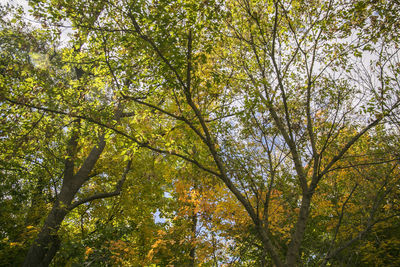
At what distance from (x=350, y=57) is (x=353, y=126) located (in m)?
1.73

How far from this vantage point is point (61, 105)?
6070mm

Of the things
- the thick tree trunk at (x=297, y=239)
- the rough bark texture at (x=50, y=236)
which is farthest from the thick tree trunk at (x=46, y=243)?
the thick tree trunk at (x=297, y=239)

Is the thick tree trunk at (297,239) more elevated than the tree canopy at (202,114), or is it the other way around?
the tree canopy at (202,114)

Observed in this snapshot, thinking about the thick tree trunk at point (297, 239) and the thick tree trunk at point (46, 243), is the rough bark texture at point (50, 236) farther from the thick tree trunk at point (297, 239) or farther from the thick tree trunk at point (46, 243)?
the thick tree trunk at point (297, 239)

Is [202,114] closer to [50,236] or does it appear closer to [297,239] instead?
[297,239]

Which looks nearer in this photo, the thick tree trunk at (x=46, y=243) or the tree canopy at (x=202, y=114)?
the tree canopy at (x=202, y=114)

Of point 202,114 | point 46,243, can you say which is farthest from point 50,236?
point 202,114

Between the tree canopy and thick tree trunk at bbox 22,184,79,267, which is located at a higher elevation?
the tree canopy

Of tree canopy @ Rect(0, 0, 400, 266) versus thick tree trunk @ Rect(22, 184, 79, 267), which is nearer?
tree canopy @ Rect(0, 0, 400, 266)

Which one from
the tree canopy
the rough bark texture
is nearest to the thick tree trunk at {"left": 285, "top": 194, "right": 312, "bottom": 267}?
the tree canopy

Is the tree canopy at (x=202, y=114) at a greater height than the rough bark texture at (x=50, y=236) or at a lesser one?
greater

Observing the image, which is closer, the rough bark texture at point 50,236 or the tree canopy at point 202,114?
the tree canopy at point 202,114

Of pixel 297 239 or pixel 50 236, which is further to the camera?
pixel 50 236

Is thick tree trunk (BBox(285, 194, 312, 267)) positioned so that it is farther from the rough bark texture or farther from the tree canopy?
the rough bark texture
